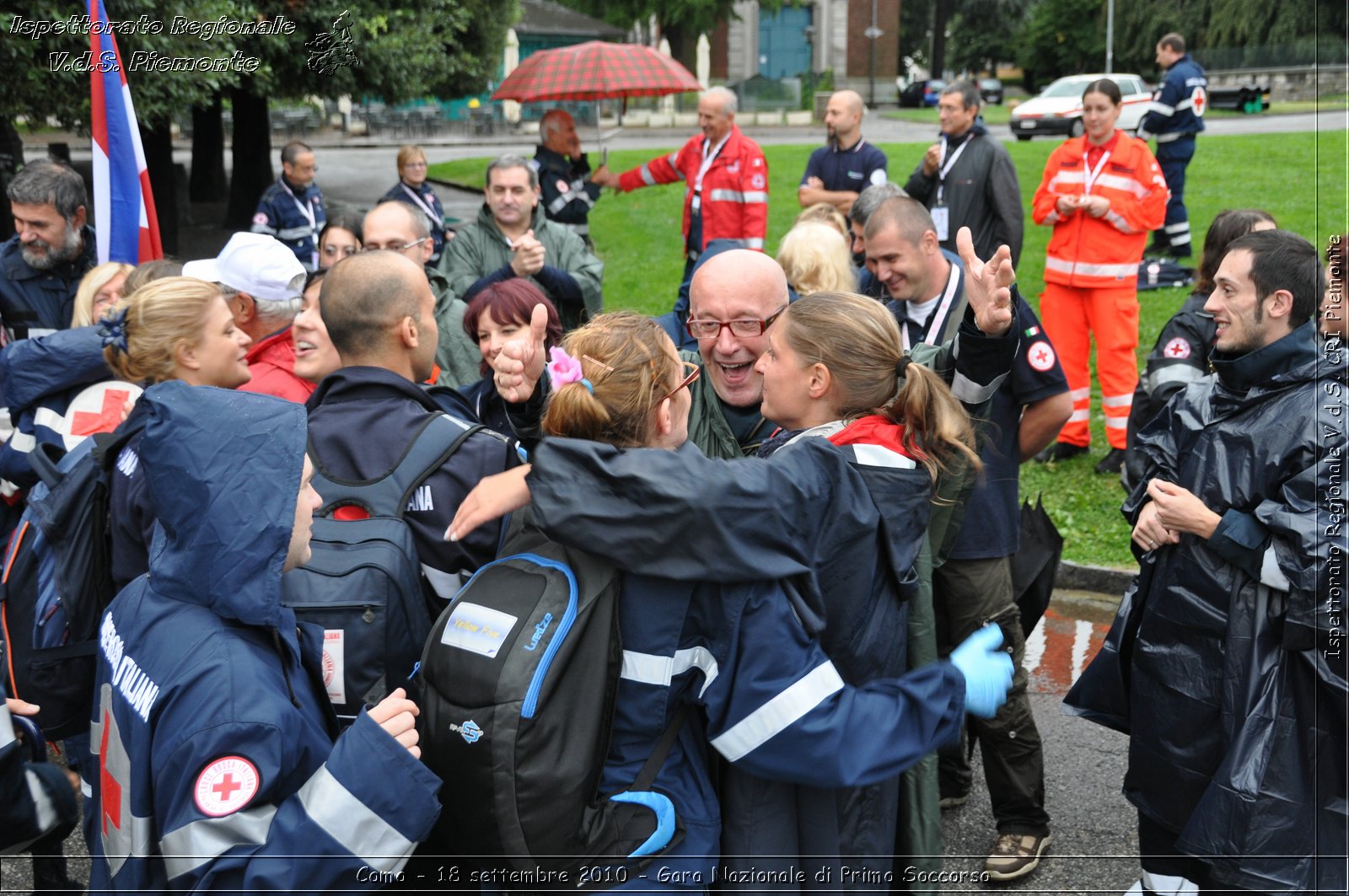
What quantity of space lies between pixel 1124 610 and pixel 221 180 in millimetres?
24723

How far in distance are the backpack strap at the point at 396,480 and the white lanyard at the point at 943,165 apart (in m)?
6.46

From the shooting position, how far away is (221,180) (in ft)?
80.7

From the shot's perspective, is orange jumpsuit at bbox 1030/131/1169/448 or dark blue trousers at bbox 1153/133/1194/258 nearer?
orange jumpsuit at bbox 1030/131/1169/448

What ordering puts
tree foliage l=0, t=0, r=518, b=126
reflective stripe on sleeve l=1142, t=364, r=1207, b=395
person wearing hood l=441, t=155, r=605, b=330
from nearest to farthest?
reflective stripe on sleeve l=1142, t=364, r=1207, b=395 → person wearing hood l=441, t=155, r=605, b=330 → tree foliage l=0, t=0, r=518, b=126

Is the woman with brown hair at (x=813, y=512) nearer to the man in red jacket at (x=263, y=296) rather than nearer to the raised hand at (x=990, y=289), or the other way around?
the raised hand at (x=990, y=289)

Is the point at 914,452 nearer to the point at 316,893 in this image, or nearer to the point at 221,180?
the point at 316,893

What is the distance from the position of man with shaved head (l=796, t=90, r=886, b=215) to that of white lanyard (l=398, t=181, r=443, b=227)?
3.36 metres

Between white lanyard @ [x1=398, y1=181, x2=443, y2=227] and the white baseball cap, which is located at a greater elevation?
white lanyard @ [x1=398, y1=181, x2=443, y2=227]

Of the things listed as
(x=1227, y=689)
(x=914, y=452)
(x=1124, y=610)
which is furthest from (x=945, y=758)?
(x=914, y=452)

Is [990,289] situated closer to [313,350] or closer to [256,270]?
[313,350]

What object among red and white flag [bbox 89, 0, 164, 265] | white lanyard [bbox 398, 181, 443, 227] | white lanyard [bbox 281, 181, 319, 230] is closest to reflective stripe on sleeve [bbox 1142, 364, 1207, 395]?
red and white flag [bbox 89, 0, 164, 265]

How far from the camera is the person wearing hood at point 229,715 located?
2.00 meters

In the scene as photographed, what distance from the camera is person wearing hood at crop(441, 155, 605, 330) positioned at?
641 centimetres

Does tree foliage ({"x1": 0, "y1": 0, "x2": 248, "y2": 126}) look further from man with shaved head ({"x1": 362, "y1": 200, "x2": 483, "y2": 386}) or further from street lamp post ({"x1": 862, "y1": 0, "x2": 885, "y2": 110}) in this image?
street lamp post ({"x1": 862, "y1": 0, "x2": 885, "y2": 110})
